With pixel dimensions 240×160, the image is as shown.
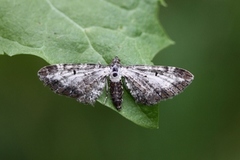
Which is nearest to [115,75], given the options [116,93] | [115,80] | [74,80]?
[115,80]

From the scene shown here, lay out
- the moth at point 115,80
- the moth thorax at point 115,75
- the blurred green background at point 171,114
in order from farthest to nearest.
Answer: the blurred green background at point 171,114 → the moth thorax at point 115,75 → the moth at point 115,80

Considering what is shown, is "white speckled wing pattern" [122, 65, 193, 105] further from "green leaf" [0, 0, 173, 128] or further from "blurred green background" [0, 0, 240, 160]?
"blurred green background" [0, 0, 240, 160]

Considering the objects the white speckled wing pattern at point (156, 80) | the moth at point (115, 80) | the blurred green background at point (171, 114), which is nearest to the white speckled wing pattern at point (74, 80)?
the moth at point (115, 80)

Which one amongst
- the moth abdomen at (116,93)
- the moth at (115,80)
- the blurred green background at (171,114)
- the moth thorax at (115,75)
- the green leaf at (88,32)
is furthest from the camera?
the blurred green background at (171,114)

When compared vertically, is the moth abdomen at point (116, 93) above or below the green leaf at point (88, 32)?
below

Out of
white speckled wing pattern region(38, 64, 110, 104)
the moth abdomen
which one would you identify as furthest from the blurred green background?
the moth abdomen

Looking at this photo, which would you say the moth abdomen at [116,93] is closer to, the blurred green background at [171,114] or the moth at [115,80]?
the moth at [115,80]

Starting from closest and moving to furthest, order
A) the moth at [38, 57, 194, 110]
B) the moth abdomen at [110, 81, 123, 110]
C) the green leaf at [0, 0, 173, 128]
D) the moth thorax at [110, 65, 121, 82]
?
the green leaf at [0, 0, 173, 128], the moth abdomen at [110, 81, 123, 110], the moth at [38, 57, 194, 110], the moth thorax at [110, 65, 121, 82]
